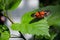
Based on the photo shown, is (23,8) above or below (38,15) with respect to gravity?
below

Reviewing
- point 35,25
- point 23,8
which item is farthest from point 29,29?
point 23,8

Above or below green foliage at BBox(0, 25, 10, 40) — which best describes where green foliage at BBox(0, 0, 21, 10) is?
above

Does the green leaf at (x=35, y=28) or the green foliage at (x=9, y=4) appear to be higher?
the green foliage at (x=9, y=4)

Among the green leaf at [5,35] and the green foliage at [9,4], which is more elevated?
the green foliage at [9,4]

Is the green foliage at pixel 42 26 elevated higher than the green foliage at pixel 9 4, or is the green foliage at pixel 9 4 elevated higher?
the green foliage at pixel 9 4

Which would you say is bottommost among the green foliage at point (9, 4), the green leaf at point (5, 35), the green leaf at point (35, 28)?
the green leaf at point (5, 35)

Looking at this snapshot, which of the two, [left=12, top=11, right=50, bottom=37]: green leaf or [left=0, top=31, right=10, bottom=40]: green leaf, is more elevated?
[left=12, top=11, right=50, bottom=37]: green leaf

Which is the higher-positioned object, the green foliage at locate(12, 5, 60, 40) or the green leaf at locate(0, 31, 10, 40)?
the green foliage at locate(12, 5, 60, 40)

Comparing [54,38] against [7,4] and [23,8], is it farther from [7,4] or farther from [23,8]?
[23,8]

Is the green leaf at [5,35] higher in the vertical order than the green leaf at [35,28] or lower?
lower

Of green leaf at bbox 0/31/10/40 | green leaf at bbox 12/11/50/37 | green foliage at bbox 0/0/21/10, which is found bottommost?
green leaf at bbox 0/31/10/40

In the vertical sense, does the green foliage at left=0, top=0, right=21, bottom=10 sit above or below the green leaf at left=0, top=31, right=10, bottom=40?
above
